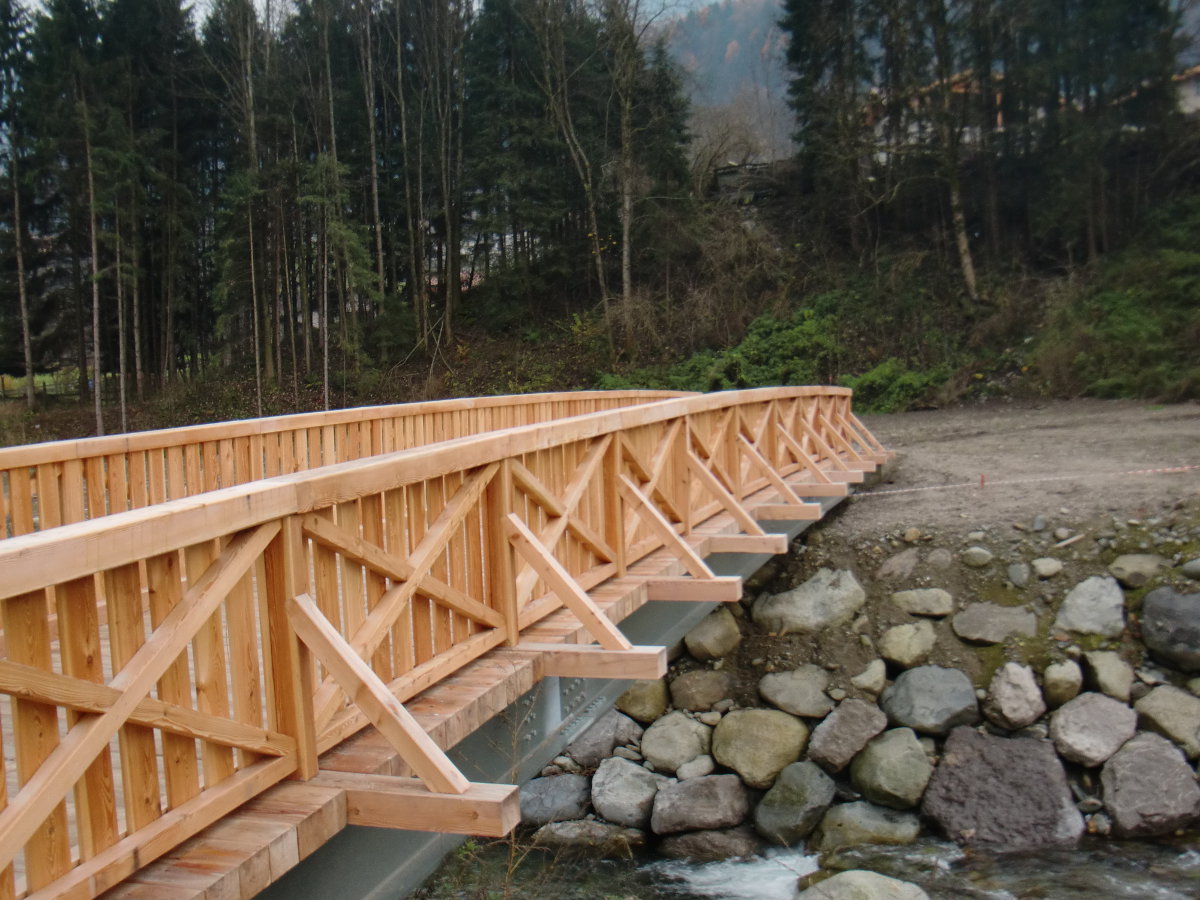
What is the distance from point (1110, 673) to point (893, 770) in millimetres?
2366

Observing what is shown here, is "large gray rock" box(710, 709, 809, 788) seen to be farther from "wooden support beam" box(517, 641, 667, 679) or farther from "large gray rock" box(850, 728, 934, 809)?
"wooden support beam" box(517, 641, 667, 679)

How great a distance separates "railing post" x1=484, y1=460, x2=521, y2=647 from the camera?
4824 mm

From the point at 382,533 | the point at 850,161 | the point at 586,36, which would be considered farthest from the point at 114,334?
the point at 382,533

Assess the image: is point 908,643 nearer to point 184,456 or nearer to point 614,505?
point 614,505

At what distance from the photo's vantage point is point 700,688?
430 inches

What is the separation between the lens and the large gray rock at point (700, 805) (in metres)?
9.23

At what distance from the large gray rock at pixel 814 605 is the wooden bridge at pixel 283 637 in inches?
200

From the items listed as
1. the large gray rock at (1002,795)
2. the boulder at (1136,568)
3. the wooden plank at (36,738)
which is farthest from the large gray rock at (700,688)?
the wooden plank at (36,738)

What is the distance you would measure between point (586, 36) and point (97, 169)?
14962mm

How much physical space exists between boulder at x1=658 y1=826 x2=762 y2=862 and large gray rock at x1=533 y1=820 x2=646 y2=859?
294 mm

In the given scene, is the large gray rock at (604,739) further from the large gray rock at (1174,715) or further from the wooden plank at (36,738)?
the wooden plank at (36,738)

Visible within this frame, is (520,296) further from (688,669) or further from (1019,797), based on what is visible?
(1019,797)

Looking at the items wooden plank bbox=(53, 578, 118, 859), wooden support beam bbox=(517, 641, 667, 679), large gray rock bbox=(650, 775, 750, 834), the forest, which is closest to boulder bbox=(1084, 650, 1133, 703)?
large gray rock bbox=(650, 775, 750, 834)

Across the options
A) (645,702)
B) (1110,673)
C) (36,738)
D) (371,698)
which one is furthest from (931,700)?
(36,738)
